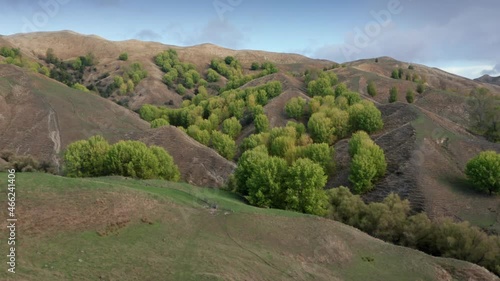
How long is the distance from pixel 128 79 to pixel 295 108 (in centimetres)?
10252

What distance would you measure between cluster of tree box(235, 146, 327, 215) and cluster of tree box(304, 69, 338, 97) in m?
78.5

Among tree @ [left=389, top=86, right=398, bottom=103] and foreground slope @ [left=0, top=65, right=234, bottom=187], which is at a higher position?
tree @ [left=389, top=86, right=398, bottom=103]

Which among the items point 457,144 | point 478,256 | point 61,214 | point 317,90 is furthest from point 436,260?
point 317,90

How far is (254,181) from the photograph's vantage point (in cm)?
5144

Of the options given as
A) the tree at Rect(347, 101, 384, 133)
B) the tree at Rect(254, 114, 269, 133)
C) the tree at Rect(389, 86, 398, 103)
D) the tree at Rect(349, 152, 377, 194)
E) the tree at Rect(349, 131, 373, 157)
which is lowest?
the tree at Rect(349, 152, 377, 194)

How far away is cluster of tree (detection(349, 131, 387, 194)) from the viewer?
66.1 meters

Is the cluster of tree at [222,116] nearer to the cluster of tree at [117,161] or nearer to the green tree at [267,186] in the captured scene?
the cluster of tree at [117,161]

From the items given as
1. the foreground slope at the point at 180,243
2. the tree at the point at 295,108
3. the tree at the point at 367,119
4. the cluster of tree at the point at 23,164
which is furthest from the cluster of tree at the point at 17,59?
the foreground slope at the point at 180,243

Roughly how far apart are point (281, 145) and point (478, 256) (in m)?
44.4

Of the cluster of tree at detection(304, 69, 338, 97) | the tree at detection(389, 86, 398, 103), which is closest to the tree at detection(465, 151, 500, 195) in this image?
the cluster of tree at detection(304, 69, 338, 97)

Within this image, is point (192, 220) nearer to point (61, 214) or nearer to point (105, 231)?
point (105, 231)

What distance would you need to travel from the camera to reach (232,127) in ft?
360

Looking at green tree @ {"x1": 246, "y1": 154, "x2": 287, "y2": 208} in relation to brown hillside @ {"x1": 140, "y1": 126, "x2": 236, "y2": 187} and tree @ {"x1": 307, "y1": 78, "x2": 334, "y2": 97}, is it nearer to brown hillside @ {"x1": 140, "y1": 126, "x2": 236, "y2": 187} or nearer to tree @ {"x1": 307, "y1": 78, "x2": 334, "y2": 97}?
brown hillside @ {"x1": 140, "y1": 126, "x2": 236, "y2": 187}

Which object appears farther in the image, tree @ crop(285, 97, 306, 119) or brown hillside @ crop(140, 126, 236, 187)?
tree @ crop(285, 97, 306, 119)
